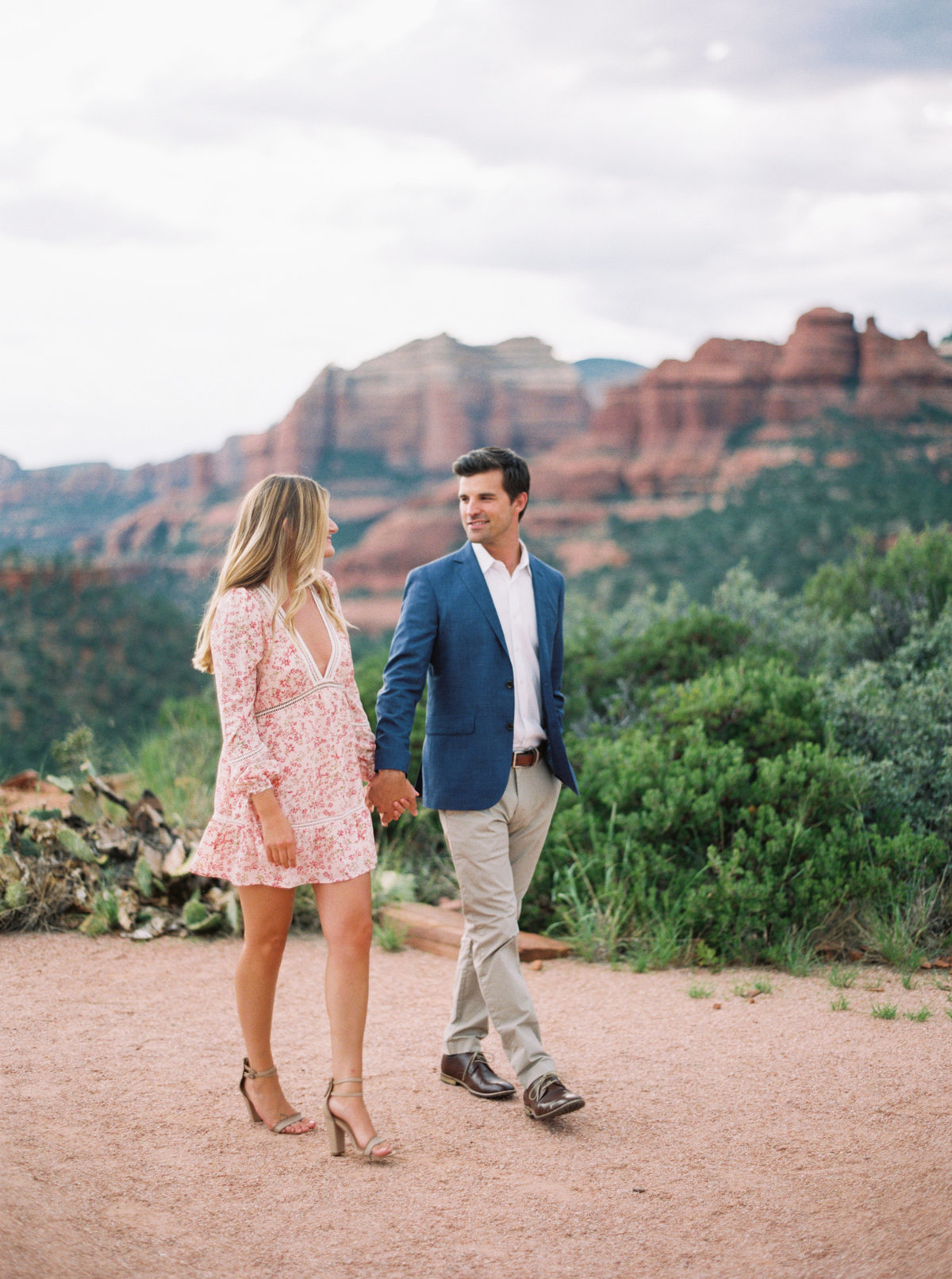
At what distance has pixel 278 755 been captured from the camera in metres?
3.09

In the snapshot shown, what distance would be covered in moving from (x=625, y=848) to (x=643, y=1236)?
2820mm

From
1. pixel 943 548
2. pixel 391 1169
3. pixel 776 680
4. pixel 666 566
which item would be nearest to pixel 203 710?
pixel 776 680

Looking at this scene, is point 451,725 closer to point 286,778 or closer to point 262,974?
point 286,778

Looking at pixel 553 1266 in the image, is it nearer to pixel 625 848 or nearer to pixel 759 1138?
pixel 759 1138

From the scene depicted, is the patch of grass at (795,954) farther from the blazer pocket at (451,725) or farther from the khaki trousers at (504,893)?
the blazer pocket at (451,725)

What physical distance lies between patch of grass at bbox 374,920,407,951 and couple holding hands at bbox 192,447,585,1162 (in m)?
1.78

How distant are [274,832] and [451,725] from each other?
2.39 feet

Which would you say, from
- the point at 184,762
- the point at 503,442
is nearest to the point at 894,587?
the point at 184,762

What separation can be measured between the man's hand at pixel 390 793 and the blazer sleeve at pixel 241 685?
1.12 ft

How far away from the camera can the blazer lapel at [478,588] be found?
3506 millimetres

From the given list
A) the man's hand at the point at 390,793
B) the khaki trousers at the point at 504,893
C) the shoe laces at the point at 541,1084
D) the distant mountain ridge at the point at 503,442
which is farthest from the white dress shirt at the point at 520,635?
the distant mountain ridge at the point at 503,442

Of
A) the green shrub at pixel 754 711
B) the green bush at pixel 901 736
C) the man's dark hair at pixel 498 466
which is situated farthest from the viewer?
the green shrub at pixel 754 711

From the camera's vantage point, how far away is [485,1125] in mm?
3365

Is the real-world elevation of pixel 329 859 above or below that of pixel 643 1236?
above
